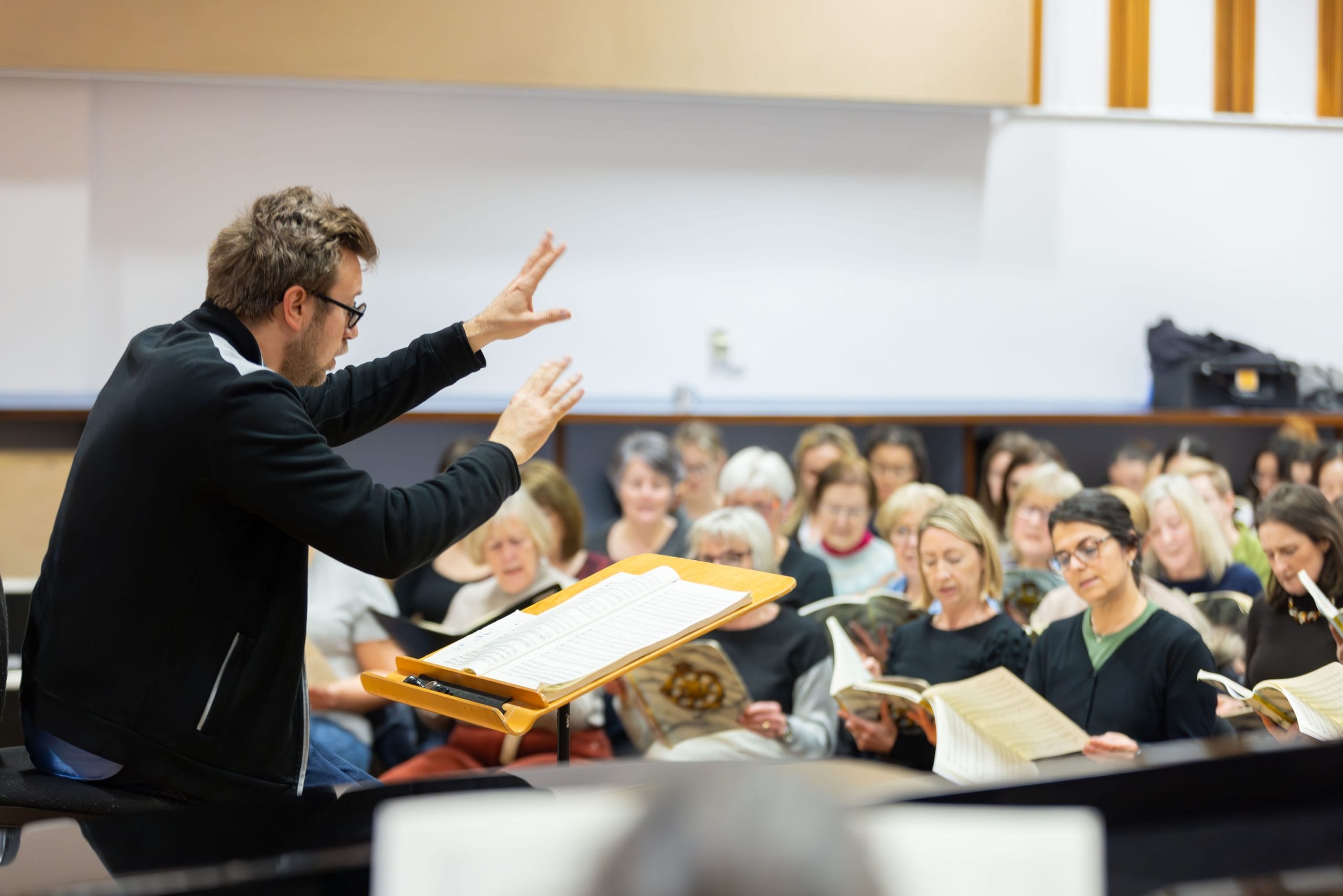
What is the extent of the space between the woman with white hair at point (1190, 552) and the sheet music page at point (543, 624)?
7.70ft

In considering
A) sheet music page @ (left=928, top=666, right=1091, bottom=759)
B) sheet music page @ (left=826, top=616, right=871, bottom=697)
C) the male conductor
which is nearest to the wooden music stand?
the male conductor

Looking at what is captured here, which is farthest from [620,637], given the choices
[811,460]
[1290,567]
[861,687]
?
[811,460]

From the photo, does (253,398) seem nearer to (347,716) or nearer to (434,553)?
(434,553)

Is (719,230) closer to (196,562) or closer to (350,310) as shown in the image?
(350,310)

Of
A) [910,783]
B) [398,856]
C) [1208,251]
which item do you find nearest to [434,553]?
[910,783]

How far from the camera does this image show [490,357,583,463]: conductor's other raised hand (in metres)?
1.72

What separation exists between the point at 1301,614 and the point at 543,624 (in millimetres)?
1702

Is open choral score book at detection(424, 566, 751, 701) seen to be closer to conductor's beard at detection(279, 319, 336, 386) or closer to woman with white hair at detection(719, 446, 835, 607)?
conductor's beard at detection(279, 319, 336, 386)

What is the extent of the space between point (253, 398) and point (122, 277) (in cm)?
374

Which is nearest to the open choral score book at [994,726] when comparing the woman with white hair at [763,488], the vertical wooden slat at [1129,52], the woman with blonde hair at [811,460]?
the woman with white hair at [763,488]

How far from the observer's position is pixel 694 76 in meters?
4.89

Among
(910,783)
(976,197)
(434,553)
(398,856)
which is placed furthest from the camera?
(976,197)

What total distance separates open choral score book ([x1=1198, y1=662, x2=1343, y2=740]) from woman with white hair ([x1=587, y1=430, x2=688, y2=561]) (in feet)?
7.10

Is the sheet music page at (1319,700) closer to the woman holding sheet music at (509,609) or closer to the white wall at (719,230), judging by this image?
the woman holding sheet music at (509,609)
